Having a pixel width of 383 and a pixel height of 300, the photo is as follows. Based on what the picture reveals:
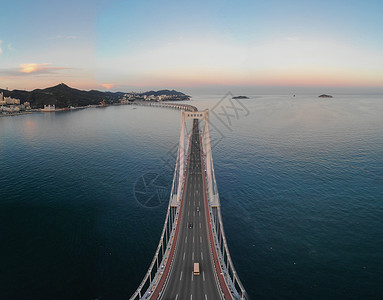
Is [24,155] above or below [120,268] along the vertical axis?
above

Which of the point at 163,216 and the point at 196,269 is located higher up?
the point at 196,269

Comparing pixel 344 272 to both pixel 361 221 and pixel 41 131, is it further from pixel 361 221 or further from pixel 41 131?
pixel 41 131

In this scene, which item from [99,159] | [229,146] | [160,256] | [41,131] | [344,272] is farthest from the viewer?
[41,131]

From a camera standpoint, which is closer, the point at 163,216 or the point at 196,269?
the point at 196,269

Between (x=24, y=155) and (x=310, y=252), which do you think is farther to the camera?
(x=24, y=155)

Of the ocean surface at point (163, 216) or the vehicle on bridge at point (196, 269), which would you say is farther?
the ocean surface at point (163, 216)

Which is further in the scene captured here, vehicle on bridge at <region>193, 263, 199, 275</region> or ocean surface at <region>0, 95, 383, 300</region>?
ocean surface at <region>0, 95, 383, 300</region>

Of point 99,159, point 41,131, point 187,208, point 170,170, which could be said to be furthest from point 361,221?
point 41,131

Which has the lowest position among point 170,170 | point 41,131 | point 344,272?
point 344,272
